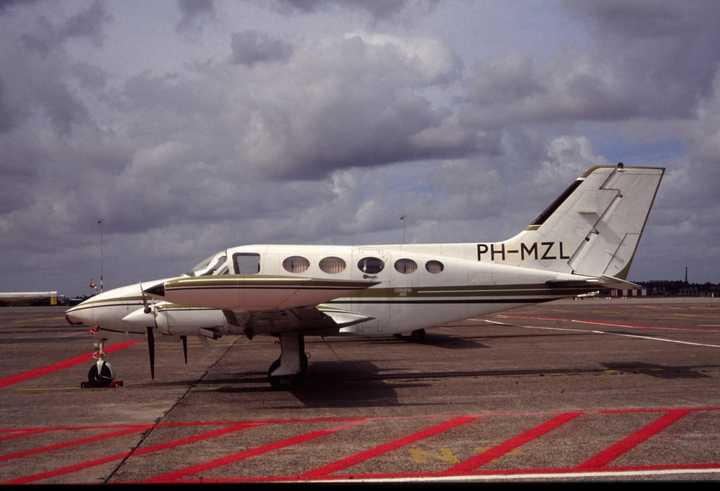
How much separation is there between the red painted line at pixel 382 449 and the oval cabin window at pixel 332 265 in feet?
20.3

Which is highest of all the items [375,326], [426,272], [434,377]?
[426,272]

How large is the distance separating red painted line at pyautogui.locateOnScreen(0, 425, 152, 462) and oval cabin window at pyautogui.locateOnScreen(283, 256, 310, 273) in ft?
19.4

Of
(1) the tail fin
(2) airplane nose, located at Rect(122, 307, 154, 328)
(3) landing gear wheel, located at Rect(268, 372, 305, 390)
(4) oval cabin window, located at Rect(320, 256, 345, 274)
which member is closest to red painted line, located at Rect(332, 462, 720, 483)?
(3) landing gear wheel, located at Rect(268, 372, 305, 390)

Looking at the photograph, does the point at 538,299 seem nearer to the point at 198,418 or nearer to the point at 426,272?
the point at 426,272

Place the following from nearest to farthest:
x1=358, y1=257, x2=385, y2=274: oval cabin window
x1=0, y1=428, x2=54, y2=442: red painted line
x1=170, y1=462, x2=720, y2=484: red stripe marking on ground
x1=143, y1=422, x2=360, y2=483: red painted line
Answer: x1=170, y1=462, x2=720, y2=484: red stripe marking on ground
x1=143, y1=422, x2=360, y2=483: red painted line
x1=0, y1=428, x2=54, y2=442: red painted line
x1=358, y1=257, x2=385, y2=274: oval cabin window

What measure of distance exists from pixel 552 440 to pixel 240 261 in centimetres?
800

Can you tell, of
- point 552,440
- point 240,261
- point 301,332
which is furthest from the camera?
point 240,261

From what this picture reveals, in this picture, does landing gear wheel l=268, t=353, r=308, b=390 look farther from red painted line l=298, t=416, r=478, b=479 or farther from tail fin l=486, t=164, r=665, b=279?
tail fin l=486, t=164, r=665, b=279

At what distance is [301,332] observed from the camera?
13.3 m

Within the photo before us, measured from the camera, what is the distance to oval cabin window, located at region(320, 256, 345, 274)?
51.2 feet

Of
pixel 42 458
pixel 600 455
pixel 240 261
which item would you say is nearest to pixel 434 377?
pixel 240 261

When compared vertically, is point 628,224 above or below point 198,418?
above

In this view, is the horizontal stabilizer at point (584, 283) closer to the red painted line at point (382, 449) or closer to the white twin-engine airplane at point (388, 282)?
the white twin-engine airplane at point (388, 282)

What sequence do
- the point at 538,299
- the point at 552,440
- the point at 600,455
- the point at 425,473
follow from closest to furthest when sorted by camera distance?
the point at 425,473
the point at 600,455
the point at 552,440
the point at 538,299
